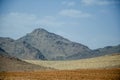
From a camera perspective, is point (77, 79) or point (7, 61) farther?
point (7, 61)

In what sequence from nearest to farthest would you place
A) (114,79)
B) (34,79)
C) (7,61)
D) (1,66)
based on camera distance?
1. (114,79)
2. (34,79)
3. (1,66)
4. (7,61)

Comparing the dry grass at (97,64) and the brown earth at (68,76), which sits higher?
the dry grass at (97,64)

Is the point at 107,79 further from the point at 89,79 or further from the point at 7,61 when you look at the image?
the point at 7,61

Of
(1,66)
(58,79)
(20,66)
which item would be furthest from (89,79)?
(20,66)

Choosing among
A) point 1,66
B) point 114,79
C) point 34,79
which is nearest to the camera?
point 114,79

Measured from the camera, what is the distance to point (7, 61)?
7531 cm

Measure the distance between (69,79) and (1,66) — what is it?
40.8m

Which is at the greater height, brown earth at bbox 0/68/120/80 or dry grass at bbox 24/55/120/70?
dry grass at bbox 24/55/120/70

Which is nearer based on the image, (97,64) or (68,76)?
(68,76)

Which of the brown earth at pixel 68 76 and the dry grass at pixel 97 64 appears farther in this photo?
the dry grass at pixel 97 64

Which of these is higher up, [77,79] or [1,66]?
[1,66]

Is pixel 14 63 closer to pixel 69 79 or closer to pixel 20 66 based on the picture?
pixel 20 66

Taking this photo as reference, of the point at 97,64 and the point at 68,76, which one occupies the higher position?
the point at 97,64

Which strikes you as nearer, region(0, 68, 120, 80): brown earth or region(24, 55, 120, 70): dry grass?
region(0, 68, 120, 80): brown earth
